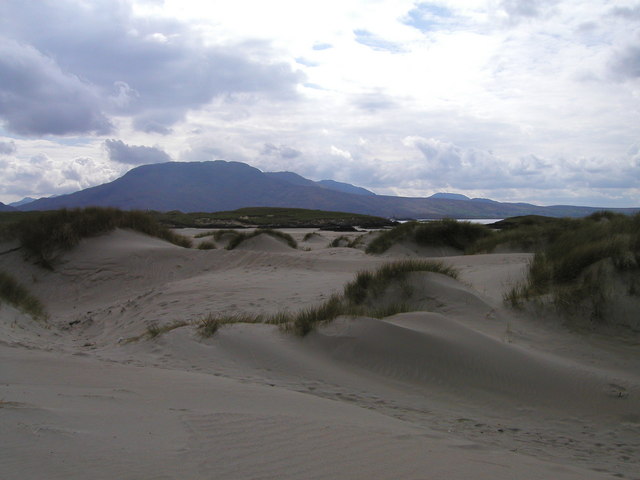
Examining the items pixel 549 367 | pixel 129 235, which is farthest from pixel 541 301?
pixel 129 235

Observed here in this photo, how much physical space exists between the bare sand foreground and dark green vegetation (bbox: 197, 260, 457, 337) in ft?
0.76

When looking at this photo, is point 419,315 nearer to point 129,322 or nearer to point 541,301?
point 541,301

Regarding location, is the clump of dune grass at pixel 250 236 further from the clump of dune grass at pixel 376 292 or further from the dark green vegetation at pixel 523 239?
the clump of dune grass at pixel 376 292

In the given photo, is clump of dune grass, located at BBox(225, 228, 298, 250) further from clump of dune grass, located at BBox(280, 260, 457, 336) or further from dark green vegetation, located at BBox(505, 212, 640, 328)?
dark green vegetation, located at BBox(505, 212, 640, 328)

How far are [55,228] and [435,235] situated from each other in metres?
14.1

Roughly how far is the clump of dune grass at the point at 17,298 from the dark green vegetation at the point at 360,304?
3.48 m

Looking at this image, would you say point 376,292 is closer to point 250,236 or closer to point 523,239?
point 523,239

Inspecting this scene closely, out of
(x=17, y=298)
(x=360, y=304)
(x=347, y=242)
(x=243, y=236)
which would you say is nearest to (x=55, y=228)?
(x=17, y=298)

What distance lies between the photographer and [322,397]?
15.9ft

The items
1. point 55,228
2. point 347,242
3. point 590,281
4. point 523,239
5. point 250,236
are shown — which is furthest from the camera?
point 347,242

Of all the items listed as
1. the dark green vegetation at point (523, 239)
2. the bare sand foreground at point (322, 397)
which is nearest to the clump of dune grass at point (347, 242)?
the dark green vegetation at point (523, 239)

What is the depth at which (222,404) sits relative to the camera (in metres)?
4.06

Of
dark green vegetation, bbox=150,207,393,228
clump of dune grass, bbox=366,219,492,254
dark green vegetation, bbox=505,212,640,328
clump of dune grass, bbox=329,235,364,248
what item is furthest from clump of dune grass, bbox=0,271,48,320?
dark green vegetation, bbox=150,207,393,228

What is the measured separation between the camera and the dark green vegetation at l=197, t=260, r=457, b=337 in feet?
22.1
